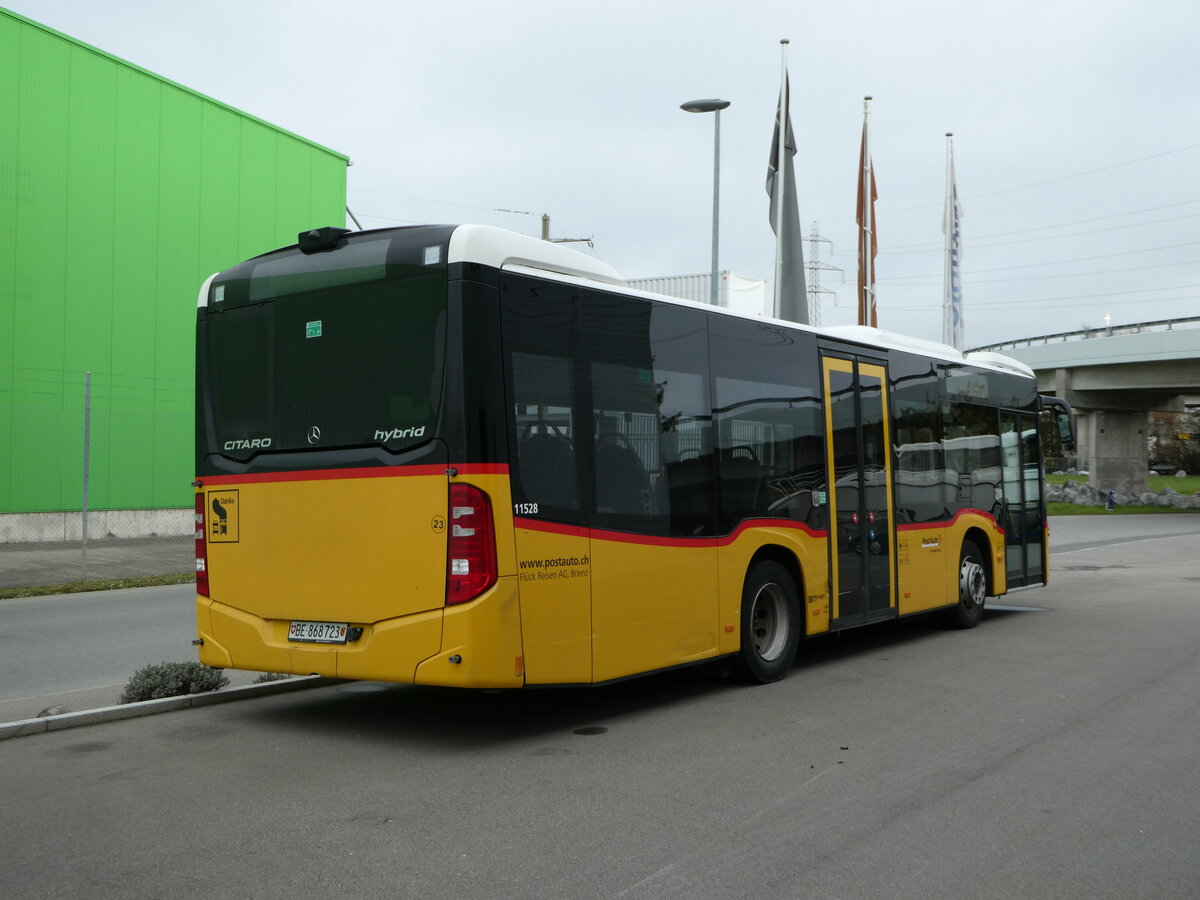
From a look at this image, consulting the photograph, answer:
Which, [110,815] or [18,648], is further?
[18,648]

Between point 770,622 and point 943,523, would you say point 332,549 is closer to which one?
point 770,622

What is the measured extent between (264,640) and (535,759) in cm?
205

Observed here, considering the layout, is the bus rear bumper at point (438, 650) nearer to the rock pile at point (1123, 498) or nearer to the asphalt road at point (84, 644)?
the asphalt road at point (84, 644)

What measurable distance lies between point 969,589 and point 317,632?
8.15 meters

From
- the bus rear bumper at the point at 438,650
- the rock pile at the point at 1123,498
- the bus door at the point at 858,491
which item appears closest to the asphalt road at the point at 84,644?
the bus rear bumper at the point at 438,650

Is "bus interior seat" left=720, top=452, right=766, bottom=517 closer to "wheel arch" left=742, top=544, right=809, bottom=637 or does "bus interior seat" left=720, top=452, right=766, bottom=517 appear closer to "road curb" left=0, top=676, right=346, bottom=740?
"wheel arch" left=742, top=544, right=809, bottom=637

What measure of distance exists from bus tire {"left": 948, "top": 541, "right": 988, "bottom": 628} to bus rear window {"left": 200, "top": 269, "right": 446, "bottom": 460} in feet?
25.6

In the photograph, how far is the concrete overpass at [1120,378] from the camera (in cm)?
4697

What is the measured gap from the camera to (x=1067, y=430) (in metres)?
14.6

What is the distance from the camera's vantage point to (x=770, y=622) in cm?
931

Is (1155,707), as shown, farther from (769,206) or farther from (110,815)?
(769,206)

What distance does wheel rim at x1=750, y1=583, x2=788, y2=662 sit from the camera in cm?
919

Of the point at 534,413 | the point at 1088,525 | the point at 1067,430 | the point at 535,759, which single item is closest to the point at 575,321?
the point at 534,413

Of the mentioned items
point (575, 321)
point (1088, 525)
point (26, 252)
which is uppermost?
point (26, 252)
